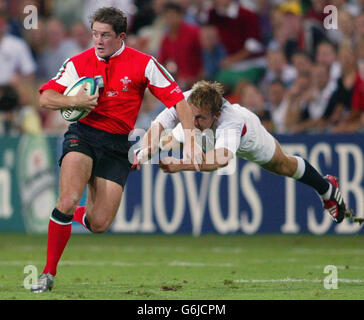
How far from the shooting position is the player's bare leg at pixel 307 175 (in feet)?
30.6

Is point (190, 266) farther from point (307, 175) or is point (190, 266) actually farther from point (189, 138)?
point (189, 138)

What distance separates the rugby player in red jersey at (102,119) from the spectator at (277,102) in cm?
592

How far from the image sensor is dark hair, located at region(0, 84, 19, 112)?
15.0 meters

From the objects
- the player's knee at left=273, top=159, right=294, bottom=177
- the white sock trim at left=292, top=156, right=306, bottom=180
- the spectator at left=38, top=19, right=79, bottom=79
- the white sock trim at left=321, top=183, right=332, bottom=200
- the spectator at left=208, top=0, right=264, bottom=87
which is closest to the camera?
the player's knee at left=273, top=159, right=294, bottom=177

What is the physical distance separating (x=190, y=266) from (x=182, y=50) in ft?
19.2

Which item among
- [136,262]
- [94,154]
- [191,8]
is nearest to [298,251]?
[136,262]

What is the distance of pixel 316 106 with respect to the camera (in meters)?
13.5

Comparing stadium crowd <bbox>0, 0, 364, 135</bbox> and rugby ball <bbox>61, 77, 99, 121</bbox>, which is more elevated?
stadium crowd <bbox>0, 0, 364, 135</bbox>

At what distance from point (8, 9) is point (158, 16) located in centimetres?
298

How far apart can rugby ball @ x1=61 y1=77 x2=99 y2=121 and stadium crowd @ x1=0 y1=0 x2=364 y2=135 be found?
5.99 meters

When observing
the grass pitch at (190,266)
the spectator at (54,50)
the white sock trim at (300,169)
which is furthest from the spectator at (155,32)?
the white sock trim at (300,169)

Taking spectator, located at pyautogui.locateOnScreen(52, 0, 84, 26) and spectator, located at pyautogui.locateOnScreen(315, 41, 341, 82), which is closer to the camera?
spectator, located at pyautogui.locateOnScreen(315, 41, 341, 82)

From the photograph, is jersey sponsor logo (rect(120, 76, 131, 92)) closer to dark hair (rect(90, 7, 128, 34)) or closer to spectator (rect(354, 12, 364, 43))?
dark hair (rect(90, 7, 128, 34))

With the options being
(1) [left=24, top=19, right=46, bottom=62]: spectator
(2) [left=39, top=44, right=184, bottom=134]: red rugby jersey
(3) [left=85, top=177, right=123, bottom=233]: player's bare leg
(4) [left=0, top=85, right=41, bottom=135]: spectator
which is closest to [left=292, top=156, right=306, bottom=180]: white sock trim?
(2) [left=39, top=44, right=184, bottom=134]: red rugby jersey
